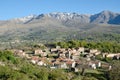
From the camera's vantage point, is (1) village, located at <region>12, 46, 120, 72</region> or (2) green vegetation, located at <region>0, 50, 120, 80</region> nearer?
(2) green vegetation, located at <region>0, 50, 120, 80</region>

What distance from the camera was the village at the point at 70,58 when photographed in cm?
7050

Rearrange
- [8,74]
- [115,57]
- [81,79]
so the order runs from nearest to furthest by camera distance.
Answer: [8,74], [81,79], [115,57]

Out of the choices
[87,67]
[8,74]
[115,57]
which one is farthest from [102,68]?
[8,74]

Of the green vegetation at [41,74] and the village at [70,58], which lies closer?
the green vegetation at [41,74]

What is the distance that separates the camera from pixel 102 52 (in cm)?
8900

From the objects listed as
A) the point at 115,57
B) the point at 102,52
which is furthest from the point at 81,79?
the point at 102,52

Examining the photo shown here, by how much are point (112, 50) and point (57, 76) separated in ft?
138

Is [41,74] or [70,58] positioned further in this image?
[70,58]

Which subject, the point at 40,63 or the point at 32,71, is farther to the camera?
the point at 40,63

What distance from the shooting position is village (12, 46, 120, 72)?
7050 cm

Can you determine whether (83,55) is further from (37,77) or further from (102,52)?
(37,77)

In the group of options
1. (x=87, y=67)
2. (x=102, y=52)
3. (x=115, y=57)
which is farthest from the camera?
(x=102, y=52)

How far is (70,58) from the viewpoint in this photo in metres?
82.9

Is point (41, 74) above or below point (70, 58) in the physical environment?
above
